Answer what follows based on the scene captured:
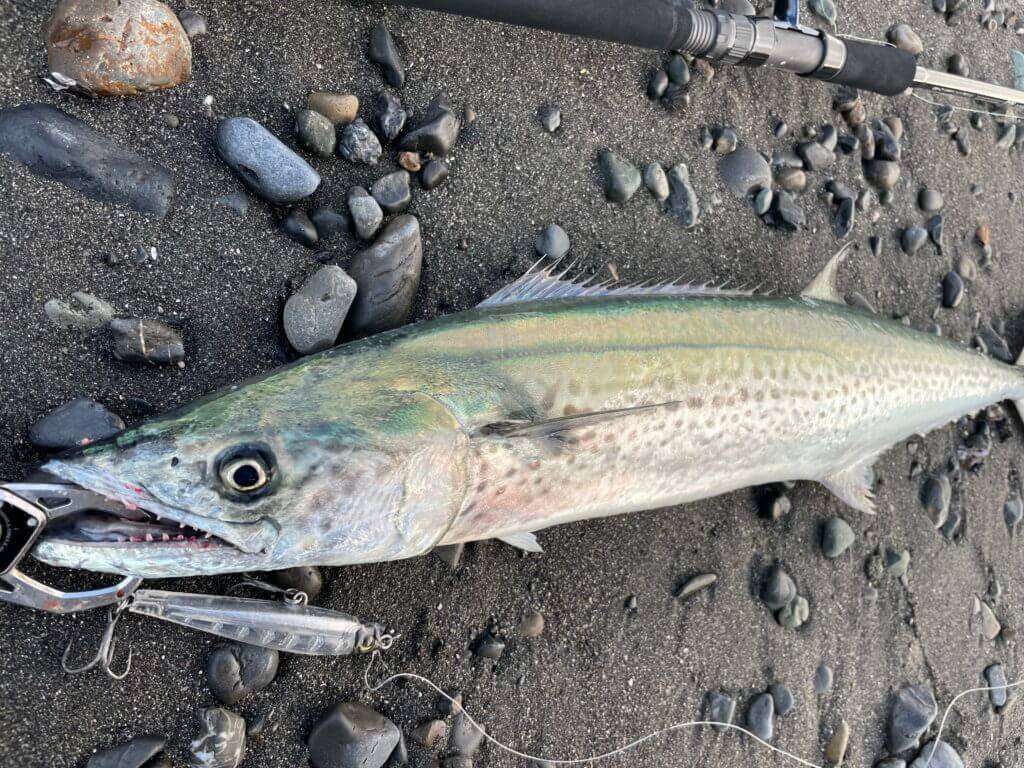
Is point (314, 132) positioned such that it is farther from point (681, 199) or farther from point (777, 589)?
point (777, 589)

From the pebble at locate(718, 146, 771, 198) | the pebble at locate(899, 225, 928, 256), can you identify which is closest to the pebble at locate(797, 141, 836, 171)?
the pebble at locate(718, 146, 771, 198)

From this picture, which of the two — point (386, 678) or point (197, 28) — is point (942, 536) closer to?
point (386, 678)

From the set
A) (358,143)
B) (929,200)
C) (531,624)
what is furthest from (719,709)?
(929,200)

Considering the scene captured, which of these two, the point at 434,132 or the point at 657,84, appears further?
the point at 657,84

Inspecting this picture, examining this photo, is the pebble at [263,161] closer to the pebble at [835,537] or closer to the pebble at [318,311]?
the pebble at [318,311]

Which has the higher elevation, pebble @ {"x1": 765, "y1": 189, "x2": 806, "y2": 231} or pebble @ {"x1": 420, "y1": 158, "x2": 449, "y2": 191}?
pebble @ {"x1": 420, "y1": 158, "x2": 449, "y2": 191}

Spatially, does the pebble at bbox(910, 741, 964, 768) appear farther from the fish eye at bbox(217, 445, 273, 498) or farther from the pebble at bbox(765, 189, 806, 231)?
the fish eye at bbox(217, 445, 273, 498)

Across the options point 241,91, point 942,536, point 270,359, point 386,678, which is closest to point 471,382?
point 270,359
